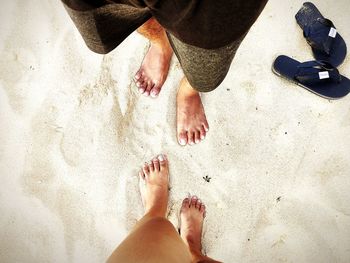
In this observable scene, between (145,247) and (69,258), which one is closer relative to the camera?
(145,247)

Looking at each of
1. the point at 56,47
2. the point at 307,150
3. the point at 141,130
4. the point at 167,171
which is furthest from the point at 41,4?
the point at 307,150

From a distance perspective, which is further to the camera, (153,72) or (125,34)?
(153,72)

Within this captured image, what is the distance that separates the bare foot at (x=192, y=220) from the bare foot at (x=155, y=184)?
103mm

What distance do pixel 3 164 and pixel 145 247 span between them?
3.06 ft

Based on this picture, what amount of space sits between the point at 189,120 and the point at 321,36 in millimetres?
739

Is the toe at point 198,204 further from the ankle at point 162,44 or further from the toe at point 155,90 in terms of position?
the ankle at point 162,44

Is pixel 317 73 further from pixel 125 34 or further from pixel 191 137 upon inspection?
pixel 125 34

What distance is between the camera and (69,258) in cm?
156

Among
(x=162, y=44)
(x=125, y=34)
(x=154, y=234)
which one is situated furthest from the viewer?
(x=162, y=44)

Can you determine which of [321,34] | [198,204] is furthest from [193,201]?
[321,34]

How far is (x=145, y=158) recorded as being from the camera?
1.57 meters

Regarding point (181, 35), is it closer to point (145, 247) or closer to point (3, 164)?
point (145, 247)

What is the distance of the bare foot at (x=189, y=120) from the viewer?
1526 millimetres

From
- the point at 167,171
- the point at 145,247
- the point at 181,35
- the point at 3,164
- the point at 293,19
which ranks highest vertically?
the point at 181,35
